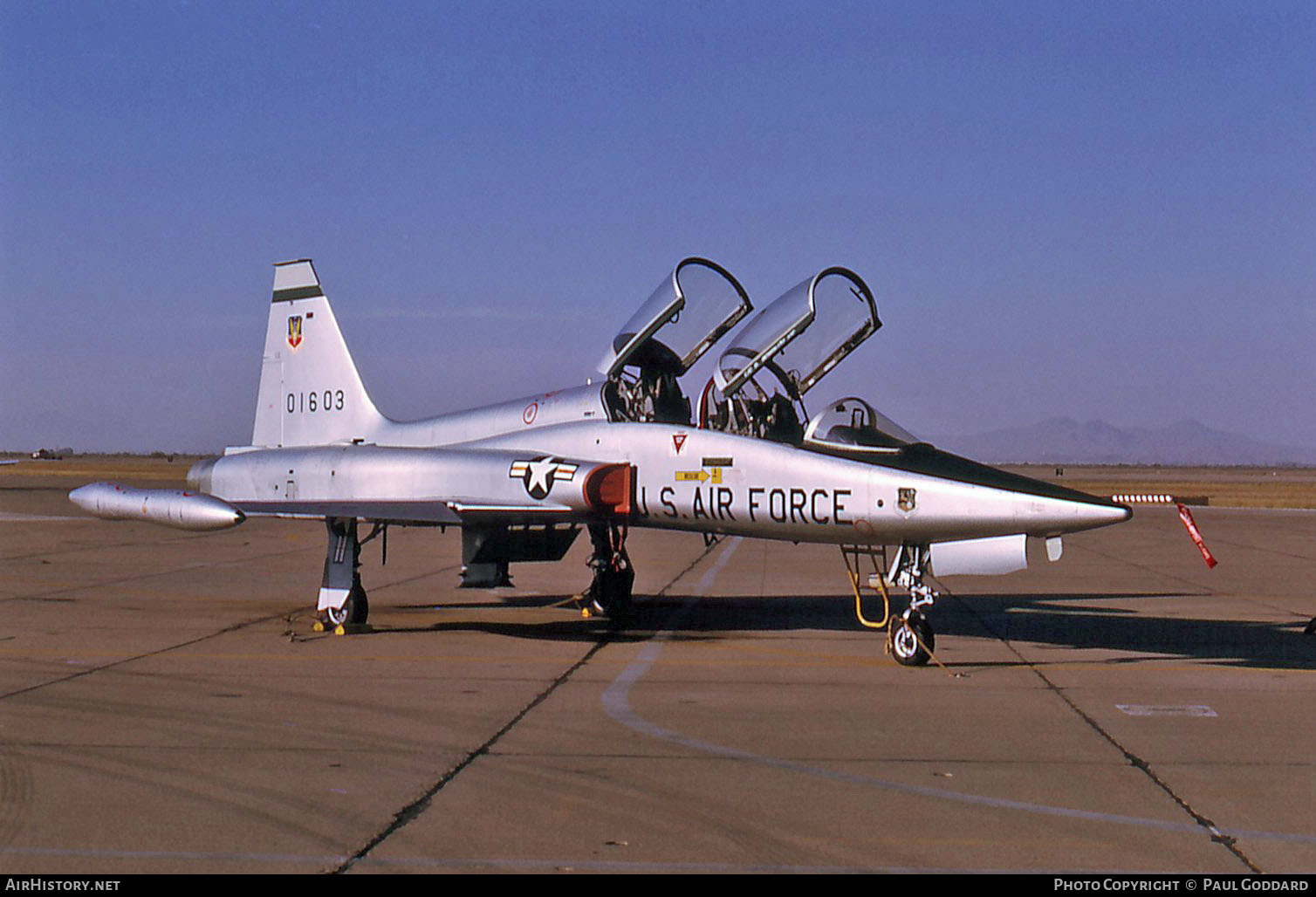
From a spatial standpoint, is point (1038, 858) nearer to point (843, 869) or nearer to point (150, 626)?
point (843, 869)

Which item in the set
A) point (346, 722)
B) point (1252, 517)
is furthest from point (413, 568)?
point (1252, 517)

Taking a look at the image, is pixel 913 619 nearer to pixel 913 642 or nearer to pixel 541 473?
pixel 913 642

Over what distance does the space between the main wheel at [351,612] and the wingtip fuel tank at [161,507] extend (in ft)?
4.52

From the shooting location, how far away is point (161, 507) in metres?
14.6

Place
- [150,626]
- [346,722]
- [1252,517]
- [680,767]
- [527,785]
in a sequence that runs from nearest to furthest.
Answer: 1. [527,785]
2. [680,767]
3. [346,722]
4. [150,626]
5. [1252,517]

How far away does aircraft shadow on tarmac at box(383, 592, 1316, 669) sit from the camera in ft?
43.0

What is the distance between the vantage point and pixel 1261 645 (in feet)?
43.4

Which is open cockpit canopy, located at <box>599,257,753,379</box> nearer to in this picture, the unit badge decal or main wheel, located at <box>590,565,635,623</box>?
the unit badge decal

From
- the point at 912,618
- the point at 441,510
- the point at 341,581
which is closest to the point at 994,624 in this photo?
the point at 912,618

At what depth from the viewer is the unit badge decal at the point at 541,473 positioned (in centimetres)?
1328

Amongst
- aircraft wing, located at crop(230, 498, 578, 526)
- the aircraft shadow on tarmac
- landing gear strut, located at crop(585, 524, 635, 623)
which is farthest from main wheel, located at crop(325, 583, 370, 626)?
landing gear strut, located at crop(585, 524, 635, 623)

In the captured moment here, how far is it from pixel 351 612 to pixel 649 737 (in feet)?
20.8

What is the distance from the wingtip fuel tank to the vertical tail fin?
7.79 feet

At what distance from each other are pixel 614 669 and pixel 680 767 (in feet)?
12.7
